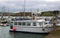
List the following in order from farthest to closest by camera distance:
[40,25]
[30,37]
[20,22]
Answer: [20,22]
[40,25]
[30,37]

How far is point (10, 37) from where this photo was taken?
36875 mm

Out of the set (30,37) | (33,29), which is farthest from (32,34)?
(30,37)

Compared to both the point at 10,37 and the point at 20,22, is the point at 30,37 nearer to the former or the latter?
the point at 10,37

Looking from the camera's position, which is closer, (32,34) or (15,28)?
(32,34)

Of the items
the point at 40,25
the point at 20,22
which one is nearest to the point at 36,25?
the point at 40,25

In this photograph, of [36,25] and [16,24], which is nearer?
[36,25]

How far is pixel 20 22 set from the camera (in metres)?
42.3

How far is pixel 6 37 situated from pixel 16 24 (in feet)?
21.9

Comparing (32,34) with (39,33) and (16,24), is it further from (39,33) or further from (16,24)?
(16,24)

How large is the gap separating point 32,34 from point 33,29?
41.4 inches

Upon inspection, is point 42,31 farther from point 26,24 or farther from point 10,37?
point 10,37

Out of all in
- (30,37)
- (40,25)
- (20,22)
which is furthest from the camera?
(20,22)

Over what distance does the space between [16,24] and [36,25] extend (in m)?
5.37

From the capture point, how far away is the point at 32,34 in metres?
39.8
